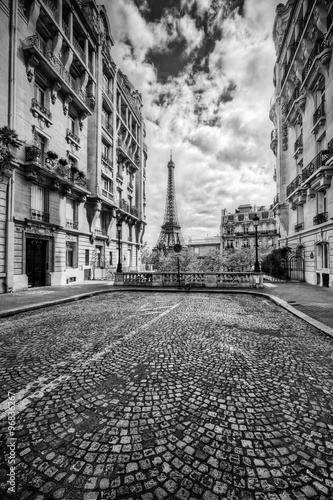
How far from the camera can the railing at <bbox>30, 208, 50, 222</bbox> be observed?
15.9 meters

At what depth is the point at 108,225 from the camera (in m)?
26.4

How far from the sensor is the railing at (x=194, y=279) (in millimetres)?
15227

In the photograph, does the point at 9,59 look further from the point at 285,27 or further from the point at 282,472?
the point at 285,27

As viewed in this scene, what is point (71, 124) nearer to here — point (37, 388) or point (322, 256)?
point (37, 388)

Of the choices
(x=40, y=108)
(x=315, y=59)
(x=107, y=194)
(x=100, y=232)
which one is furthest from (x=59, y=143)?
(x=315, y=59)

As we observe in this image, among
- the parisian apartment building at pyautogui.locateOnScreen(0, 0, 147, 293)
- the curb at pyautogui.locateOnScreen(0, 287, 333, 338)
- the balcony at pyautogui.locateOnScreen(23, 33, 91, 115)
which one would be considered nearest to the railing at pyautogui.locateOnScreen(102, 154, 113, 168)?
the parisian apartment building at pyautogui.locateOnScreen(0, 0, 147, 293)

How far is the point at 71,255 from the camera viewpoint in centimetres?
2072

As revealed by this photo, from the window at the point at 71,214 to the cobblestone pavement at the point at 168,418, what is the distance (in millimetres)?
16619

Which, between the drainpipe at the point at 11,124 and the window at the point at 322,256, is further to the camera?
the window at the point at 322,256

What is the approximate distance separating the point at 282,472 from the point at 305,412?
103 centimetres

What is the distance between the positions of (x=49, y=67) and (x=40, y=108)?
305cm

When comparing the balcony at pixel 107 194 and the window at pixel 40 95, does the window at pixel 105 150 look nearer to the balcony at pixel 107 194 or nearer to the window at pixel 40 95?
the balcony at pixel 107 194

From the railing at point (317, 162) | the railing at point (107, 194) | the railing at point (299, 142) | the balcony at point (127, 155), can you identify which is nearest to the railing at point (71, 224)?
the railing at point (107, 194)

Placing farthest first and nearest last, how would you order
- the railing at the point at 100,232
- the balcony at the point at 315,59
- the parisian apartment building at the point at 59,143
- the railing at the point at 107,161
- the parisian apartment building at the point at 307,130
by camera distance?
the railing at the point at 107,161
the railing at the point at 100,232
the parisian apartment building at the point at 307,130
the balcony at the point at 315,59
the parisian apartment building at the point at 59,143
